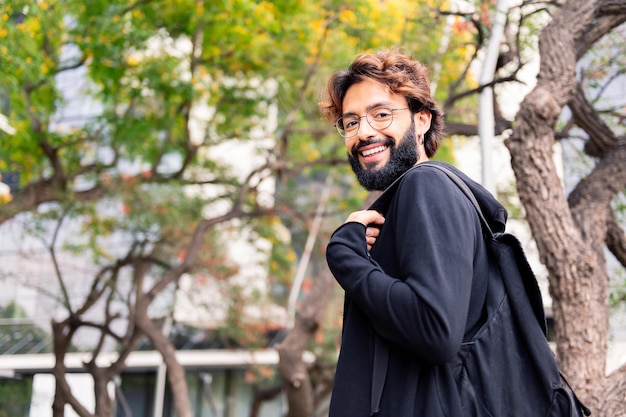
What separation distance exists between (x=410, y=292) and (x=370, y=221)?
0.93 feet

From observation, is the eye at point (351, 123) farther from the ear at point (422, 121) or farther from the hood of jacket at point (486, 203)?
the hood of jacket at point (486, 203)

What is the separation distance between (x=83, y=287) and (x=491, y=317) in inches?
535

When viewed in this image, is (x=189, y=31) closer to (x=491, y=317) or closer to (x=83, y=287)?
(x=83, y=287)

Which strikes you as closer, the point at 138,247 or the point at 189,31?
the point at 189,31

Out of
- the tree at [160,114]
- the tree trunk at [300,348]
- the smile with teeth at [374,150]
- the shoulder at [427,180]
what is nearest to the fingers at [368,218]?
the shoulder at [427,180]

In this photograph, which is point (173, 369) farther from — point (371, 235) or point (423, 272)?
point (423, 272)

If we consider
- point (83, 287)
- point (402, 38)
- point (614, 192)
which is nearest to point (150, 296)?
point (402, 38)

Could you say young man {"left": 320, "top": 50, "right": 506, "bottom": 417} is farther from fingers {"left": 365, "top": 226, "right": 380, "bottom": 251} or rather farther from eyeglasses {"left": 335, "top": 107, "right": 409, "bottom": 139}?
eyeglasses {"left": 335, "top": 107, "right": 409, "bottom": 139}

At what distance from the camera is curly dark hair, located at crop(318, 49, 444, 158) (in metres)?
1.89

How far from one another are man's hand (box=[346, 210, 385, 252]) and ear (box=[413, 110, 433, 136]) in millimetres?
327

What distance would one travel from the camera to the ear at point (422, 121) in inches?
77.1

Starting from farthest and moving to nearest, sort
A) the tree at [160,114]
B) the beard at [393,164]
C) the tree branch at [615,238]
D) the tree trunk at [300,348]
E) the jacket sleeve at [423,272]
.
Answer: the tree at [160,114] → the tree trunk at [300,348] → the tree branch at [615,238] → the beard at [393,164] → the jacket sleeve at [423,272]

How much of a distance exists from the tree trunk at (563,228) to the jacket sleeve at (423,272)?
6.43 feet

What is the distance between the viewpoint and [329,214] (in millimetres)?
11008
